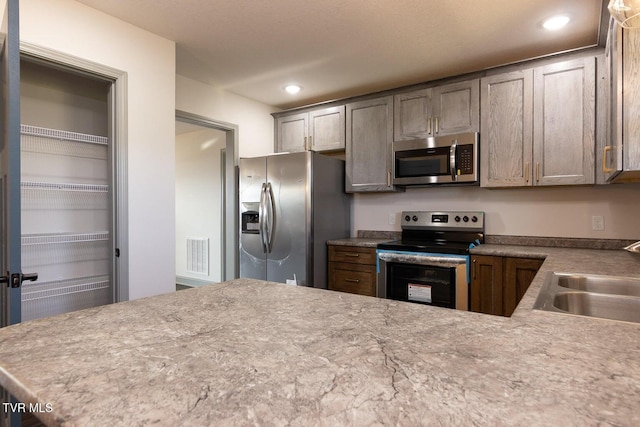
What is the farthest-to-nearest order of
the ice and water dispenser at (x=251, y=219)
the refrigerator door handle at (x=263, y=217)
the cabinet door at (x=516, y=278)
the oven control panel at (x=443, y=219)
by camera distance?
the ice and water dispenser at (x=251, y=219)
the refrigerator door handle at (x=263, y=217)
the oven control panel at (x=443, y=219)
the cabinet door at (x=516, y=278)

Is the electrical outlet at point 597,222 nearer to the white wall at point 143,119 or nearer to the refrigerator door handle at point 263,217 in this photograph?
the refrigerator door handle at point 263,217

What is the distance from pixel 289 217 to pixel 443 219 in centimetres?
146

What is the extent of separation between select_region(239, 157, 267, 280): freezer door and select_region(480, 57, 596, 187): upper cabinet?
2.07 metres

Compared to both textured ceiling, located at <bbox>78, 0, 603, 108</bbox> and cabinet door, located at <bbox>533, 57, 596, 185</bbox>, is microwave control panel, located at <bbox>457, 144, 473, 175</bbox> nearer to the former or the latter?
cabinet door, located at <bbox>533, 57, 596, 185</bbox>

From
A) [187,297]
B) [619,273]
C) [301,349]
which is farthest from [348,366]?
[619,273]

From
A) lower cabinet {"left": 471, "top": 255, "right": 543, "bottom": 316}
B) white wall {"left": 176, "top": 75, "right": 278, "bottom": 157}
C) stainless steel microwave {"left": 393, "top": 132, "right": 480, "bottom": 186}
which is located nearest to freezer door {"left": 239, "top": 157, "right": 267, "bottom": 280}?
white wall {"left": 176, "top": 75, "right": 278, "bottom": 157}

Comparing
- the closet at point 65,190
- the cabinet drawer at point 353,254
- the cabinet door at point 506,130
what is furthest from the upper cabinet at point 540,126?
the closet at point 65,190

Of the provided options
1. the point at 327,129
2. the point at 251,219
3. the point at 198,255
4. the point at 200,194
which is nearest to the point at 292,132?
the point at 327,129

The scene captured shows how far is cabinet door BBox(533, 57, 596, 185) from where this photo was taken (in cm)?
262

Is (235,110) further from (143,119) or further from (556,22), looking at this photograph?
(556,22)

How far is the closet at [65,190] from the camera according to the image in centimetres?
226

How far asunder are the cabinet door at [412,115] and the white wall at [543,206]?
59cm

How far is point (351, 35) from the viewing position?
2611 mm

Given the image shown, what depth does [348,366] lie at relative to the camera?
0.64m
